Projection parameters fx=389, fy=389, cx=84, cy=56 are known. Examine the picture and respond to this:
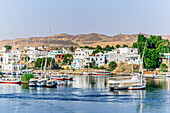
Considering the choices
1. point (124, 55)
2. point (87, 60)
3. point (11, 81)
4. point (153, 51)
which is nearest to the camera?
point (11, 81)

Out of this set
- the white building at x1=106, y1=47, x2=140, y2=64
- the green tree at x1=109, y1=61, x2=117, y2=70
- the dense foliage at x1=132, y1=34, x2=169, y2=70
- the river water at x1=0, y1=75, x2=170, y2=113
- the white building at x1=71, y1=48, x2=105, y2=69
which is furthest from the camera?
the white building at x1=71, y1=48, x2=105, y2=69

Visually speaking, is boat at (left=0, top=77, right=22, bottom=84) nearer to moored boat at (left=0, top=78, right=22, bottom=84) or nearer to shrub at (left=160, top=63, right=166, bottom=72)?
moored boat at (left=0, top=78, right=22, bottom=84)

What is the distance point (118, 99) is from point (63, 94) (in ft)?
25.4

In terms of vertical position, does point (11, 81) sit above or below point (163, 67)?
below

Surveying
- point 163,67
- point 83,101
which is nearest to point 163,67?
point 163,67

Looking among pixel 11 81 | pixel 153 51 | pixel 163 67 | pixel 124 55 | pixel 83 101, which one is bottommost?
pixel 83 101

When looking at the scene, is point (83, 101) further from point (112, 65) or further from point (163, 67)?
point (112, 65)

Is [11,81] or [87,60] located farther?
[87,60]

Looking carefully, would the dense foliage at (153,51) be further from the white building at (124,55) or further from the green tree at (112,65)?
the green tree at (112,65)

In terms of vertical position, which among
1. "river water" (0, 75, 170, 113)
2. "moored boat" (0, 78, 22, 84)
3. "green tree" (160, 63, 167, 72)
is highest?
"green tree" (160, 63, 167, 72)

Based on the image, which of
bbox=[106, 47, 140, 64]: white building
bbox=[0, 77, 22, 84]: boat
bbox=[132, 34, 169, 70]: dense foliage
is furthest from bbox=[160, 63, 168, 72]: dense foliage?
bbox=[0, 77, 22, 84]: boat

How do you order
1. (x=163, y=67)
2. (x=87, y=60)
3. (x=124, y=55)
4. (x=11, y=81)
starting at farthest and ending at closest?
(x=124, y=55)
(x=87, y=60)
(x=163, y=67)
(x=11, y=81)

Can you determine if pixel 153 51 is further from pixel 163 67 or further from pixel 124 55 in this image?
pixel 124 55

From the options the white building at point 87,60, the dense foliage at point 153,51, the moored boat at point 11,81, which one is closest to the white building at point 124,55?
the white building at point 87,60
